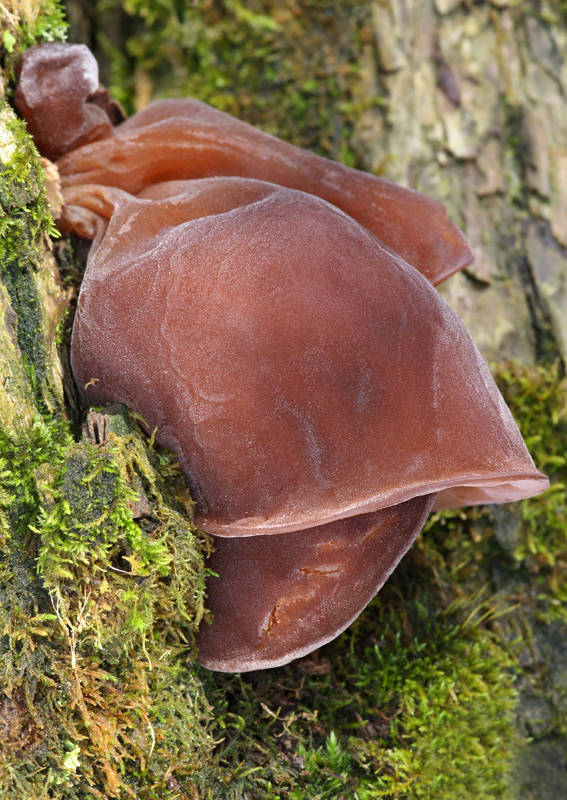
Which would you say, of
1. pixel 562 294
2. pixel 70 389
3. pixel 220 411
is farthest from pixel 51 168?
pixel 562 294

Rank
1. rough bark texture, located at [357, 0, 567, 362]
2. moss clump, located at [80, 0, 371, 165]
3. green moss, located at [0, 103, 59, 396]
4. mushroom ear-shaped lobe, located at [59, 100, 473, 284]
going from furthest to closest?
moss clump, located at [80, 0, 371, 165], rough bark texture, located at [357, 0, 567, 362], mushroom ear-shaped lobe, located at [59, 100, 473, 284], green moss, located at [0, 103, 59, 396]

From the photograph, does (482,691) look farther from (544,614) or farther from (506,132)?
(506,132)

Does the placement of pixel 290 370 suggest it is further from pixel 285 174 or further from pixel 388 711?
pixel 388 711

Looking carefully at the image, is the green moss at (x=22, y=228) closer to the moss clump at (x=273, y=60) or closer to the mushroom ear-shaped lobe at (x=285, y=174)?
the mushroom ear-shaped lobe at (x=285, y=174)

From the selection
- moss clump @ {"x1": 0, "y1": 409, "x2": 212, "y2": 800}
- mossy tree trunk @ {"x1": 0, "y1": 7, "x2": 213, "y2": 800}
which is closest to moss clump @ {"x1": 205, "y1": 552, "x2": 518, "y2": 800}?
mossy tree trunk @ {"x1": 0, "y1": 7, "x2": 213, "y2": 800}

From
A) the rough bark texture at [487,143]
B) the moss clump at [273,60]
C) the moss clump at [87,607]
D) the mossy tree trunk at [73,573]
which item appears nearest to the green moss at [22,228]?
the mossy tree trunk at [73,573]

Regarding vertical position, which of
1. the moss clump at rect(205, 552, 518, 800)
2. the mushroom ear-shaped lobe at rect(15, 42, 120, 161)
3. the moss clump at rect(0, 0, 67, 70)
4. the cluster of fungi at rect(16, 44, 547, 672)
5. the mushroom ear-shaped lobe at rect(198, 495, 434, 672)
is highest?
the moss clump at rect(0, 0, 67, 70)

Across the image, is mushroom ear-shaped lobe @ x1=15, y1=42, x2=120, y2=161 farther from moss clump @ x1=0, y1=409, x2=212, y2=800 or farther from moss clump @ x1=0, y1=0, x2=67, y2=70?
moss clump @ x1=0, y1=409, x2=212, y2=800
